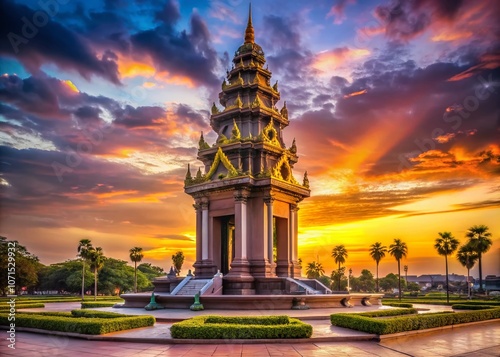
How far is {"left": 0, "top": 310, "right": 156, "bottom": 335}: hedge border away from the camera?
17641 millimetres

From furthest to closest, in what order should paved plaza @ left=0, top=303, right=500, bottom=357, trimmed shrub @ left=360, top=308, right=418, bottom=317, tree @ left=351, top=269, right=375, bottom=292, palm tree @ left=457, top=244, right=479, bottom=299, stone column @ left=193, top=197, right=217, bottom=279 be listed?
tree @ left=351, top=269, right=375, bottom=292 < palm tree @ left=457, top=244, right=479, bottom=299 < stone column @ left=193, top=197, right=217, bottom=279 < trimmed shrub @ left=360, top=308, right=418, bottom=317 < paved plaza @ left=0, top=303, right=500, bottom=357

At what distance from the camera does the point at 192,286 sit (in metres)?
33.5

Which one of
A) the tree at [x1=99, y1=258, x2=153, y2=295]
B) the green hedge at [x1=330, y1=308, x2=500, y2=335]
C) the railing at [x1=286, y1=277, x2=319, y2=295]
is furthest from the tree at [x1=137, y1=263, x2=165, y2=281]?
the green hedge at [x1=330, y1=308, x2=500, y2=335]

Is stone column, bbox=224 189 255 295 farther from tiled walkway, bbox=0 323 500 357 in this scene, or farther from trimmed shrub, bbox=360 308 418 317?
tiled walkway, bbox=0 323 500 357

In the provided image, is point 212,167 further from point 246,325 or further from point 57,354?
point 57,354

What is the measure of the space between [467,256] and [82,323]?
212 feet

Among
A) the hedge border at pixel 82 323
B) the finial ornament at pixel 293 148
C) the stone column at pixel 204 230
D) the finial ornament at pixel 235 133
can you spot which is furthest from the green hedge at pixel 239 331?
the finial ornament at pixel 293 148

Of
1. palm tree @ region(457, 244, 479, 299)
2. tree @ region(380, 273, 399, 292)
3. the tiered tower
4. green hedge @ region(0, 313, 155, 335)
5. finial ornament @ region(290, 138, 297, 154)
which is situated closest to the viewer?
green hedge @ region(0, 313, 155, 335)

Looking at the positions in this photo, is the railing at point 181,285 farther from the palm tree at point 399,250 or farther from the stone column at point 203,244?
the palm tree at point 399,250

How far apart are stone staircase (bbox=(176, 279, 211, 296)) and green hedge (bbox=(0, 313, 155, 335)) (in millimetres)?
12044

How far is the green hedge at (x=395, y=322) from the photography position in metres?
18.1

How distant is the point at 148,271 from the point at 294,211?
86553 millimetres

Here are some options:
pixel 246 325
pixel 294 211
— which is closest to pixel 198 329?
pixel 246 325

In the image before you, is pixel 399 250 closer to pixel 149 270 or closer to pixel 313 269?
pixel 313 269
